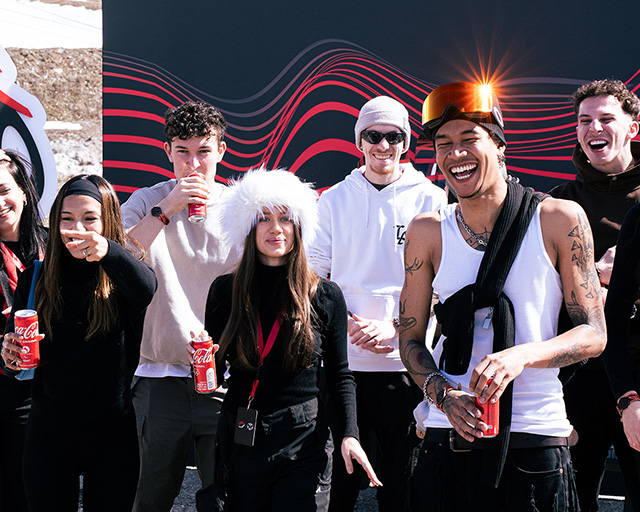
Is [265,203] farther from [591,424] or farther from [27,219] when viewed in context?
[591,424]

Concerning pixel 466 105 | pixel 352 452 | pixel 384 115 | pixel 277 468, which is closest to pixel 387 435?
pixel 352 452

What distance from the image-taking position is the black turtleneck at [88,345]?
2.61 m

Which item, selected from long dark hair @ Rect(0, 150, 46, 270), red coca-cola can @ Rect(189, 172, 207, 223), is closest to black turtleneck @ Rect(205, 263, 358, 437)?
red coca-cola can @ Rect(189, 172, 207, 223)

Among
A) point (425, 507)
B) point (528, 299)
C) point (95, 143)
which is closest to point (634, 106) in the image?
point (528, 299)

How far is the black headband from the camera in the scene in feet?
8.87

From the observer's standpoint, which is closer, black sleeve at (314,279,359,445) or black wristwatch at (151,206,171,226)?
black sleeve at (314,279,359,445)

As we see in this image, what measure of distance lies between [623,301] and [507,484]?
837mm

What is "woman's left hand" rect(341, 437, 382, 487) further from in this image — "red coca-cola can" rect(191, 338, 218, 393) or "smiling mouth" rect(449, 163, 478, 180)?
"smiling mouth" rect(449, 163, 478, 180)

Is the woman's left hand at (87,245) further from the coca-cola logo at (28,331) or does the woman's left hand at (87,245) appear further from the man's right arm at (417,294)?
the man's right arm at (417,294)

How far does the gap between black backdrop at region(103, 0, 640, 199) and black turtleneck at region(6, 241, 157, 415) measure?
7.43ft

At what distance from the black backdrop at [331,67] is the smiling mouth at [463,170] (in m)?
2.32

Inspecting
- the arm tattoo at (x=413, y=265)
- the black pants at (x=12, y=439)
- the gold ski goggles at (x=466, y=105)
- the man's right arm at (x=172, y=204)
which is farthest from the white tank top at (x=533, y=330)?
the black pants at (x=12, y=439)

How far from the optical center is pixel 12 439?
2955 millimetres

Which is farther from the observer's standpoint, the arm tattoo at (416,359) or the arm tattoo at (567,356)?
the arm tattoo at (416,359)
